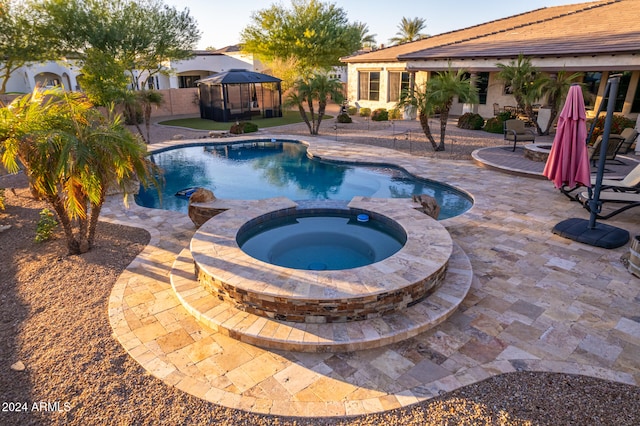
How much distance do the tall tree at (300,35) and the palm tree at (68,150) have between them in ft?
93.7

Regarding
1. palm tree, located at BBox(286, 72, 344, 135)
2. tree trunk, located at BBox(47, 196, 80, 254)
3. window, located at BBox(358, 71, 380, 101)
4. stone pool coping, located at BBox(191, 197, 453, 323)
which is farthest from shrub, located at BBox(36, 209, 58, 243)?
window, located at BBox(358, 71, 380, 101)

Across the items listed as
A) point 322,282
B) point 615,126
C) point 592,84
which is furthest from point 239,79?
point 322,282

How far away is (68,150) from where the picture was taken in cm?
604

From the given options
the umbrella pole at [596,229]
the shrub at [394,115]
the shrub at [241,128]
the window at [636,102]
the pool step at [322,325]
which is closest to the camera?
the pool step at [322,325]

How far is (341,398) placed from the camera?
4312mm

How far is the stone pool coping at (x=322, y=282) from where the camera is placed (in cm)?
536

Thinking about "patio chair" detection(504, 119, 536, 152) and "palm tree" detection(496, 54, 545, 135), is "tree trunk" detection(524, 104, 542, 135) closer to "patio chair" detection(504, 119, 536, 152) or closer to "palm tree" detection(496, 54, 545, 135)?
"palm tree" detection(496, 54, 545, 135)

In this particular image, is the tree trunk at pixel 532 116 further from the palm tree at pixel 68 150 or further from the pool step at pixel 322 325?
the palm tree at pixel 68 150

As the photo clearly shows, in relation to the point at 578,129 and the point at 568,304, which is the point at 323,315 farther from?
the point at 578,129

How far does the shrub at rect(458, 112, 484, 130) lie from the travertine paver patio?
1511 centimetres

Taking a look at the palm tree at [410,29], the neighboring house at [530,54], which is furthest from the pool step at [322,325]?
the palm tree at [410,29]

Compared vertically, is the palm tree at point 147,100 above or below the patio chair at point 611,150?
above

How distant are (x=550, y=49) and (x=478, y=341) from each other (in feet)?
58.4

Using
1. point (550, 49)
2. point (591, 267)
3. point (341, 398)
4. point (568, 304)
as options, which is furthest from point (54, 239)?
point (550, 49)
